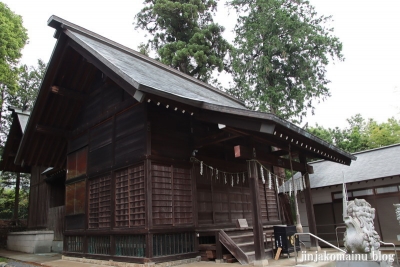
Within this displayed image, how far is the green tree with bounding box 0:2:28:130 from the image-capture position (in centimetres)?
1542

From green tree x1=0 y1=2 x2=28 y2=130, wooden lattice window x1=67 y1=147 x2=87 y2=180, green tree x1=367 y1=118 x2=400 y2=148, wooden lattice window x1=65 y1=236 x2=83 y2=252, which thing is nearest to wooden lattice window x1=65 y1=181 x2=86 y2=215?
wooden lattice window x1=67 y1=147 x2=87 y2=180

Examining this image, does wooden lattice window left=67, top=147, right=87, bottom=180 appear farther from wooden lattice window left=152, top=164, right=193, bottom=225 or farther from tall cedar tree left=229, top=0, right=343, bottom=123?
tall cedar tree left=229, top=0, right=343, bottom=123

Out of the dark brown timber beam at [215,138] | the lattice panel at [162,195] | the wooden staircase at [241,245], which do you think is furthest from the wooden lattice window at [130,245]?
the dark brown timber beam at [215,138]

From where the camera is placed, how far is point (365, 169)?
12.1 metres

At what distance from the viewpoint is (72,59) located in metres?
9.60

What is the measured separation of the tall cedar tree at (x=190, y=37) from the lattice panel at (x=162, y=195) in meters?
15.7

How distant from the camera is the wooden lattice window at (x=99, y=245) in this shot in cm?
820

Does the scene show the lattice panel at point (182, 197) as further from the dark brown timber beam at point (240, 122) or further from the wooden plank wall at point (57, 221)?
the wooden plank wall at point (57, 221)

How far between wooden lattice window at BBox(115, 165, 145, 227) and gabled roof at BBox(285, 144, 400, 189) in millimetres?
8063

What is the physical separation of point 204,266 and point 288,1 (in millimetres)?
20711

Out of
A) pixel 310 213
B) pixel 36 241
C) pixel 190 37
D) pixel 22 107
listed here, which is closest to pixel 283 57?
pixel 190 37

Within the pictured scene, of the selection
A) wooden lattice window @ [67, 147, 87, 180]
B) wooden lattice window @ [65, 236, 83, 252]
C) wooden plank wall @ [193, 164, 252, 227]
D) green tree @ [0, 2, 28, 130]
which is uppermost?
green tree @ [0, 2, 28, 130]

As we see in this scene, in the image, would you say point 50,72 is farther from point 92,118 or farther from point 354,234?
point 354,234

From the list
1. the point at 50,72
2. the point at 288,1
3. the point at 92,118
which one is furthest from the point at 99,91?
the point at 288,1
